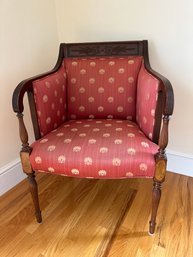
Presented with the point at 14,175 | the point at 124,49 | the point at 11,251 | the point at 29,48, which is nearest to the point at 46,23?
the point at 29,48

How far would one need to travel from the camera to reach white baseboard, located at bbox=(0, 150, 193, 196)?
4.72 ft

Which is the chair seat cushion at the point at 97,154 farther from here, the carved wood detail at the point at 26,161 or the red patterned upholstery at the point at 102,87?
the red patterned upholstery at the point at 102,87

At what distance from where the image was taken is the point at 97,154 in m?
0.96

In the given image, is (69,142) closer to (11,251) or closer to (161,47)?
(11,251)

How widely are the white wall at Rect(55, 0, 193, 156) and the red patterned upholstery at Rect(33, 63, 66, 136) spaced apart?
1.37 ft

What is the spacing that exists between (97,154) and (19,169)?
79 cm

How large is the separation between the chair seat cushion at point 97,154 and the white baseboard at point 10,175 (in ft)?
1.63

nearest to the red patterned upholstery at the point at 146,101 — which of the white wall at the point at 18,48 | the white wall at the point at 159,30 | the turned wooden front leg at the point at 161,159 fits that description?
the turned wooden front leg at the point at 161,159

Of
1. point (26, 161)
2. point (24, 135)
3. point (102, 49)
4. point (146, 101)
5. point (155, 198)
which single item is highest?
point (102, 49)

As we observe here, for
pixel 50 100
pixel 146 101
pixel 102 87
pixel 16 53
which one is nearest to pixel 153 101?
pixel 146 101

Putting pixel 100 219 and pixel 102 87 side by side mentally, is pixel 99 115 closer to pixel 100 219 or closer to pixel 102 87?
pixel 102 87

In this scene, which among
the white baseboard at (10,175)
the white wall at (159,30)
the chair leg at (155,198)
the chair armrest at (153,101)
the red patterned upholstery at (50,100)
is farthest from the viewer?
the white baseboard at (10,175)

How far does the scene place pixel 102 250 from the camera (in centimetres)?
104

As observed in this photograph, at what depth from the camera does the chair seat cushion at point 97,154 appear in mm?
944
